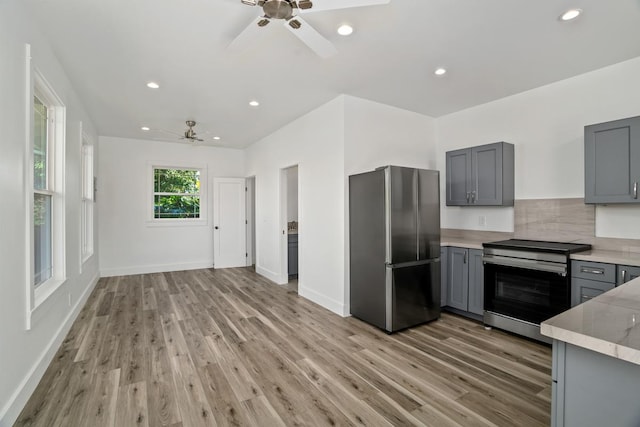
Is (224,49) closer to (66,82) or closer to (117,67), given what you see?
(117,67)

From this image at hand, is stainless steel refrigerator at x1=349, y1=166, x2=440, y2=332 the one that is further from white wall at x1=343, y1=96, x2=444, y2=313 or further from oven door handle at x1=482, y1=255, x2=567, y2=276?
oven door handle at x1=482, y1=255, x2=567, y2=276

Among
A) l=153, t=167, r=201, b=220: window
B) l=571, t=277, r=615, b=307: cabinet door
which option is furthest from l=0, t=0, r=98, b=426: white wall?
l=571, t=277, r=615, b=307: cabinet door

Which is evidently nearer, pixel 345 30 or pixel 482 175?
pixel 345 30

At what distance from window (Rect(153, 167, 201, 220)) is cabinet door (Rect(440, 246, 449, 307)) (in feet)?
17.4

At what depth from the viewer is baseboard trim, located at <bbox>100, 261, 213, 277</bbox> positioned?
19.4 feet

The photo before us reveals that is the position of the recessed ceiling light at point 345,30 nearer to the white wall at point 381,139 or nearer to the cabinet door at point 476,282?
the white wall at point 381,139

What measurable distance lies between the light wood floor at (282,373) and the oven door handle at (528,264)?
2.44 feet

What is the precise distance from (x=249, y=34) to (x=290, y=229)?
4510mm

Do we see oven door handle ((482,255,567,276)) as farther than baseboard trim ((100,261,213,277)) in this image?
No

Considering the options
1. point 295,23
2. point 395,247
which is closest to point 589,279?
point 395,247

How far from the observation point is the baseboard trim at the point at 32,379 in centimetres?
181

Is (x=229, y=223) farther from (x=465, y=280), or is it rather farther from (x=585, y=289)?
(x=585, y=289)

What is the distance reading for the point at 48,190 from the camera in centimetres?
289

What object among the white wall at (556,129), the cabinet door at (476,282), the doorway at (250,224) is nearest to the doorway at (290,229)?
the doorway at (250,224)
